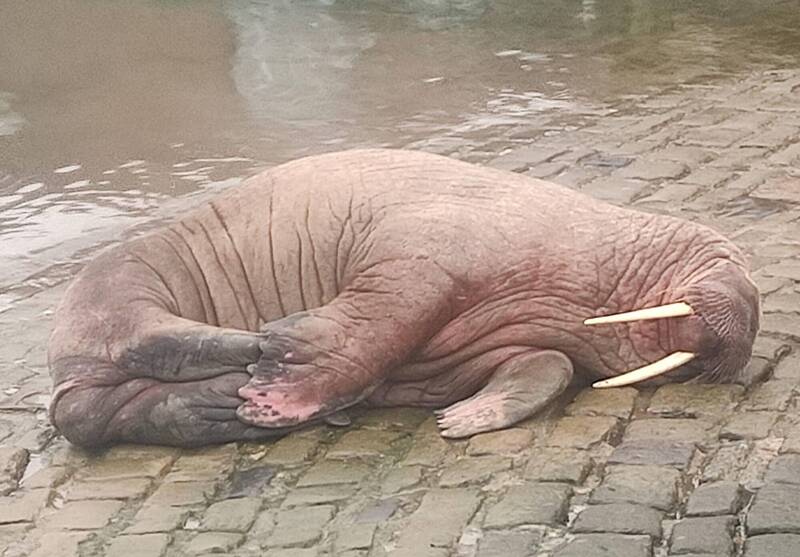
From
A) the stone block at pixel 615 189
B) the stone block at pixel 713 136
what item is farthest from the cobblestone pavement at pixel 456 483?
the stone block at pixel 713 136

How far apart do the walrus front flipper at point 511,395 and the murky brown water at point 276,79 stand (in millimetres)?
2735

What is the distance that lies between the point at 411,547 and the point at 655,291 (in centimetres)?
145

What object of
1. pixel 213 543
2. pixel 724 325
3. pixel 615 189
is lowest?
pixel 615 189

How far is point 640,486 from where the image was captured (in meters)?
4.20


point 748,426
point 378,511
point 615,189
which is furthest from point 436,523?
point 615,189

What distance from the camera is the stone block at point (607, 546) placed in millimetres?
3803

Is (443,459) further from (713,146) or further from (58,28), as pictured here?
(58,28)

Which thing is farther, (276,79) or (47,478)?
(276,79)

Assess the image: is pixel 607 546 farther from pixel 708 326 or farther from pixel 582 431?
pixel 708 326

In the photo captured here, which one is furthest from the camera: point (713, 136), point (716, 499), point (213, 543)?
point (713, 136)

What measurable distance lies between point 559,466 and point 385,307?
76cm

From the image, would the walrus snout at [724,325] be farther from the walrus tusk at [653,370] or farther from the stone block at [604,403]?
the stone block at [604,403]

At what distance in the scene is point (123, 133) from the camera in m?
9.41

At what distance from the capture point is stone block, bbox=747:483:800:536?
383cm
